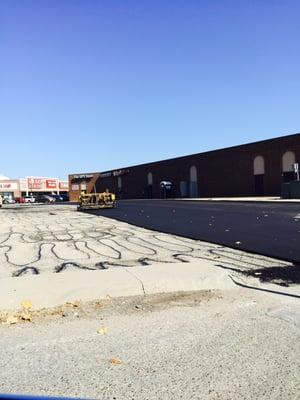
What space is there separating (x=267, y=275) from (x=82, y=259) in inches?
163

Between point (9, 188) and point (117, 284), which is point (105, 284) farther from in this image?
point (9, 188)

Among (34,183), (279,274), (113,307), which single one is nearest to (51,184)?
(34,183)

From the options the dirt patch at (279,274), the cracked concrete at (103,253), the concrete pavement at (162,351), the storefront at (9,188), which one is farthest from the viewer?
the storefront at (9,188)

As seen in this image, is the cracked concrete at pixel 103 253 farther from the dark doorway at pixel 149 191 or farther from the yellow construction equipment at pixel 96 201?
the dark doorway at pixel 149 191

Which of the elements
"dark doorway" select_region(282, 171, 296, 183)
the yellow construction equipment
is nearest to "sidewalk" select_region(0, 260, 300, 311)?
the yellow construction equipment

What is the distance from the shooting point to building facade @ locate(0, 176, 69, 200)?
129375mm

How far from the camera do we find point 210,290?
26.8ft

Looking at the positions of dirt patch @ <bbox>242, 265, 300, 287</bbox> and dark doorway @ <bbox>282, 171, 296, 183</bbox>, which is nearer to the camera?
dirt patch @ <bbox>242, 265, 300, 287</bbox>

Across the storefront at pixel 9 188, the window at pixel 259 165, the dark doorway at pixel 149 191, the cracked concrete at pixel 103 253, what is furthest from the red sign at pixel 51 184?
the cracked concrete at pixel 103 253

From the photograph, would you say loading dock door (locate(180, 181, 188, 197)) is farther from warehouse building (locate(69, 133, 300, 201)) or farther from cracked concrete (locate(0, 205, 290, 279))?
cracked concrete (locate(0, 205, 290, 279))

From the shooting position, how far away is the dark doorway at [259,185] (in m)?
58.7

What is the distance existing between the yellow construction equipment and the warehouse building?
650 inches

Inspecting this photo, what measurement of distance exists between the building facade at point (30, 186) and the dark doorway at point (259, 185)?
81396 mm

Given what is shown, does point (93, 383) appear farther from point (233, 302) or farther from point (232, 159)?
point (232, 159)
